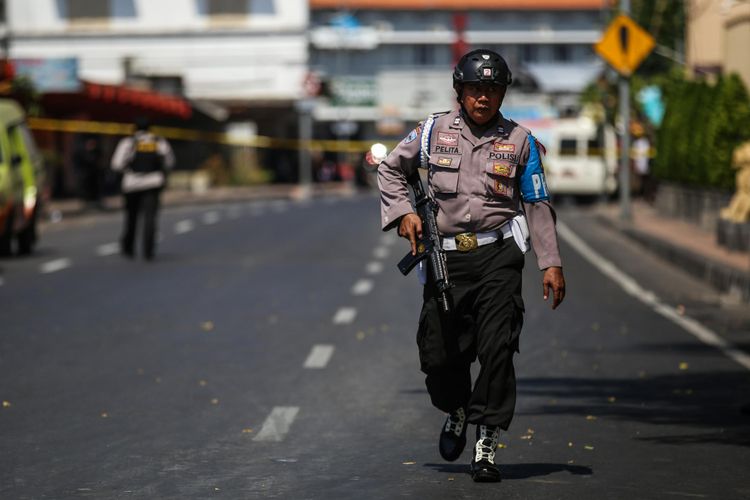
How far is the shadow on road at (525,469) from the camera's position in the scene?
7.86 meters

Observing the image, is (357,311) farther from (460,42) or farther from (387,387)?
(460,42)

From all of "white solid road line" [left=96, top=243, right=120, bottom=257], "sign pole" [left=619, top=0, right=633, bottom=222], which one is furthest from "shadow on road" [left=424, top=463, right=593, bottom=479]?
"sign pole" [left=619, top=0, right=633, bottom=222]

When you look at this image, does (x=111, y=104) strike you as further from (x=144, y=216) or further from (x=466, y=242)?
(x=466, y=242)

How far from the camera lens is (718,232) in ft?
80.6

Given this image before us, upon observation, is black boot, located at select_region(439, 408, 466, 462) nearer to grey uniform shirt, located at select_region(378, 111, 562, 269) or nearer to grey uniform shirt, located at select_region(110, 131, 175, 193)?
grey uniform shirt, located at select_region(378, 111, 562, 269)

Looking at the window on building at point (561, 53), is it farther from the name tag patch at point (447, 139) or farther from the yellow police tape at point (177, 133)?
the name tag patch at point (447, 139)

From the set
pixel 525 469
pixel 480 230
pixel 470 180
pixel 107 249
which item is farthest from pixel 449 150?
pixel 107 249

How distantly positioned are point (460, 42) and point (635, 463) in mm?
101410

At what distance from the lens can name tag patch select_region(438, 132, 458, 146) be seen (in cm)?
762

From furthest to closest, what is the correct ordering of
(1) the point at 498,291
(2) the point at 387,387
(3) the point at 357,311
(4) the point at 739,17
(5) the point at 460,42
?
(5) the point at 460,42, (4) the point at 739,17, (3) the point at 357,311, (2) the point at 387,387, (1) the point at 498,291

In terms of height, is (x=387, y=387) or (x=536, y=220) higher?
(x=536, y=220)

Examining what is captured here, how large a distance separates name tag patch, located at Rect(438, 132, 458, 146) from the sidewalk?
10.7 m

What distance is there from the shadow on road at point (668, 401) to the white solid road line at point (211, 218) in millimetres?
24929

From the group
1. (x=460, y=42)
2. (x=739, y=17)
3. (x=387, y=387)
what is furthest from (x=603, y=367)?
(x=460, y=42)
